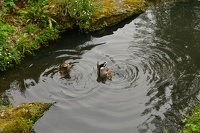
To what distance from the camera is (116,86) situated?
1076 cm

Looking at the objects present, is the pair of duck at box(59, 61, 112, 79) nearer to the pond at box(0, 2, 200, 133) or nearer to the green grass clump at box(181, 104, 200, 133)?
the pond at box(0, 2, 200, 133)

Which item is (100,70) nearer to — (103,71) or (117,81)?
(103,71)

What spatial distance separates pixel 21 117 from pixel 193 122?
4698mm

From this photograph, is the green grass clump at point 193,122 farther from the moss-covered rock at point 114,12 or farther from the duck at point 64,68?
the moss-covered rock at point 114,12

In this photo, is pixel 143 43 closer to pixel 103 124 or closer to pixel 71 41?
pixel 71 41

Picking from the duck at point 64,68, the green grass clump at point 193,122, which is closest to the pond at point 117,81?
the duck at point 64,68

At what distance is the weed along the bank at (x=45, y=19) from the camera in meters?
13.3

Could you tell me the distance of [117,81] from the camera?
11.0 metres

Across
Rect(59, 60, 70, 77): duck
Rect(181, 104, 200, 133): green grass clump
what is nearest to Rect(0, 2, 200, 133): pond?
Rect(59, 60, 70, 77): duck

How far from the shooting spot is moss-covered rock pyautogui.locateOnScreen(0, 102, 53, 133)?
8.41m

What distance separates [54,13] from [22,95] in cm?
522

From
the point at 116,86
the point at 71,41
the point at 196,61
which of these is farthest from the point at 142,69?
the point at 71,41

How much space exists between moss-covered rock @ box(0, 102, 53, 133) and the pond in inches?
9.4

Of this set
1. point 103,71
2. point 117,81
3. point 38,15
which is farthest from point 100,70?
point 38,15
